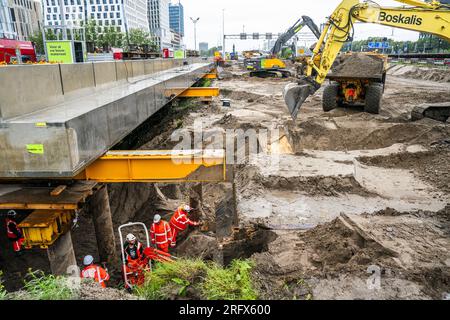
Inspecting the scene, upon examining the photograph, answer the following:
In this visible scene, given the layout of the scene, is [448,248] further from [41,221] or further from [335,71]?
[335,71]

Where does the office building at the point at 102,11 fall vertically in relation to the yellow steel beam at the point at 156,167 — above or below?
above

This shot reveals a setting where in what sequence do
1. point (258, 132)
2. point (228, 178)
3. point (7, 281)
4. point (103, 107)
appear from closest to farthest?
1. point (103, 107)
2. point (228, 178)
3. point (7, 281)
4. point (258, 132)

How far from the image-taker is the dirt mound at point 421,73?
2967 centimetres

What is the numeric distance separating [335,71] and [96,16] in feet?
324

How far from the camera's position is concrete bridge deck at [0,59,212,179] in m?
3.60

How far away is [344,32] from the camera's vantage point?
1073cm

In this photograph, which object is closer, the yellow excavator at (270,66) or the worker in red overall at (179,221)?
the worker in red overall at (179,221)

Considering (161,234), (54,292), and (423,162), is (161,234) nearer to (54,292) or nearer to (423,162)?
(54,292)

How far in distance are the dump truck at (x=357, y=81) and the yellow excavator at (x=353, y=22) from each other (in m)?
2.75

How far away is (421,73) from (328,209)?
33.2 metres

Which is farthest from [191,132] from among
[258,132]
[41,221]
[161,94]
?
[41,221]

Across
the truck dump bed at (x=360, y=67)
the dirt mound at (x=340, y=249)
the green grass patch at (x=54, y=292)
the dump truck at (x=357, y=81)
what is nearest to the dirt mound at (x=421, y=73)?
the dump truck at (x=357, y=81)

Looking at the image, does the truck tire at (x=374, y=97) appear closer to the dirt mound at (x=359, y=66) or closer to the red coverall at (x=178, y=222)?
the dirt mound at (x=359, y=66)

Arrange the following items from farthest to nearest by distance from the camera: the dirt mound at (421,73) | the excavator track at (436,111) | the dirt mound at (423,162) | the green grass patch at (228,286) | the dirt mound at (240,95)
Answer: the dirt mound at (421,73), the dirt mound at (240,95), the excavator track at (436,111), the dirt mound at (423,162), the green grass patch at (228,286)
